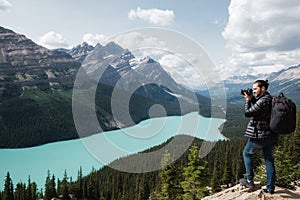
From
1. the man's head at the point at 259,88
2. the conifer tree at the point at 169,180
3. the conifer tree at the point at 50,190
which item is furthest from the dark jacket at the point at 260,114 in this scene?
the conifer tree at the point at 50,190

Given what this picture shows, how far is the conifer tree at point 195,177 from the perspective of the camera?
20469 millimetres

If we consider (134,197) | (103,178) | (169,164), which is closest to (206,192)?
(169,164)

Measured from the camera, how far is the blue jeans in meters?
7.87

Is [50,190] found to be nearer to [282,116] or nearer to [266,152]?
[266,152]

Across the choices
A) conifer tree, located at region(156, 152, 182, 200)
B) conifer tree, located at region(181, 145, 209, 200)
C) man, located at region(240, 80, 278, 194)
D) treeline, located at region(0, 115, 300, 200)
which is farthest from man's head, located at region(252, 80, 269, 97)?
conifer tree, located at region(156, 152, 182, 200)

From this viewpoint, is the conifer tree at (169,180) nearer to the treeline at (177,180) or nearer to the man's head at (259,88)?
the treeline at (177,180)

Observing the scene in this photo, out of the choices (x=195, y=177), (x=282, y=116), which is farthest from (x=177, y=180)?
(x=282, y=116)

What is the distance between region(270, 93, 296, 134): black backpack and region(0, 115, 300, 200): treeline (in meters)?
3.10

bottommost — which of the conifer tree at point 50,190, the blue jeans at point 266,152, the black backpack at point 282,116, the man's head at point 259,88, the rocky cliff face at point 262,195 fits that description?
the conifer tree at point 50,190

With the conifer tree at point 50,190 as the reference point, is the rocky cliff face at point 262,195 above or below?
above

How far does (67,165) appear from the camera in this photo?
10369 centimetres

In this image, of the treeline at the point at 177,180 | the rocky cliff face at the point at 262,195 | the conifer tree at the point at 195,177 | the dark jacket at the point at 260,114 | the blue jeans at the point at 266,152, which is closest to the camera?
the dark jacket at the point at 260,114

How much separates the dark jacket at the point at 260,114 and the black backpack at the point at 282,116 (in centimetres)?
20

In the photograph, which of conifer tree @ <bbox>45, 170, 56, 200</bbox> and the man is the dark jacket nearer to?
the man
